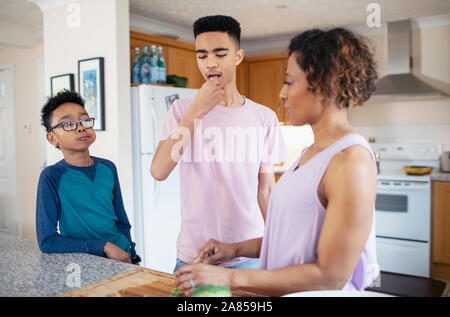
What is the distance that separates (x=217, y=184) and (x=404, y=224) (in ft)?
8.95

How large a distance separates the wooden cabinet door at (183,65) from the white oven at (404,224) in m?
1.97

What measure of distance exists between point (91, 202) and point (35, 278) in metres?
0.37

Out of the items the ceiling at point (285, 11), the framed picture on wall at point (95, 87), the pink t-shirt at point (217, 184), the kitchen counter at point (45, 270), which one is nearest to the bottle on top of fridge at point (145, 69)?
the framed picture on wall at point (95, 87)

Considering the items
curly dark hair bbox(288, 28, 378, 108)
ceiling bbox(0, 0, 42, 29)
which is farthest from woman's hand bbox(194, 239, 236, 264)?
ceiling bbox(0, 0, 42, 29)

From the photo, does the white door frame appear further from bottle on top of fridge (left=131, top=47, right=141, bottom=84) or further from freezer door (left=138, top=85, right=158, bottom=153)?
freezer door (left=138, top=85, right=158, bottom=153)

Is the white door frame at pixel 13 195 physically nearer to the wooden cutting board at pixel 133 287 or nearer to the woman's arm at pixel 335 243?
the wooden cutting board at pixel 133 287

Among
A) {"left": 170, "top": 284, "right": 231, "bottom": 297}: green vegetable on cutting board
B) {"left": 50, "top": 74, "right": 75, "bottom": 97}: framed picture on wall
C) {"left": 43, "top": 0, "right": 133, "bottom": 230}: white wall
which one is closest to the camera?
{"left": 170, "top": 284, "right": 231, "bottom": 297}: green vegetable on cutting board

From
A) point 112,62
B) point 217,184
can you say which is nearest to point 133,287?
point 217,184

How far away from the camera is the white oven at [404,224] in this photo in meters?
3.48

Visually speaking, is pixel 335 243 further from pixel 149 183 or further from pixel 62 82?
pixel 62 82

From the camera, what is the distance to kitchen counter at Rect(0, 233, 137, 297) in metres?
0.96

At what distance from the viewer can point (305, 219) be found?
2.95ft

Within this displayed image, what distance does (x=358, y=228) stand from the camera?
794 millimetres
